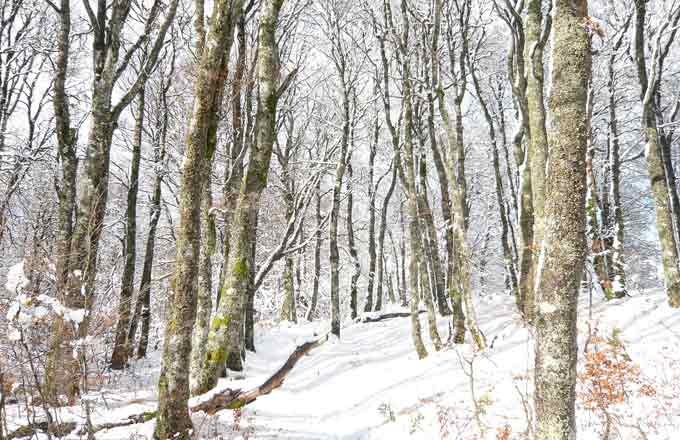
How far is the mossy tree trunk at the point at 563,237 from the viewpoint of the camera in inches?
101

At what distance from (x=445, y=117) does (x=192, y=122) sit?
5310 mm

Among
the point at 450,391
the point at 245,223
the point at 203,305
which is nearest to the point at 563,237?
the point at 450,391

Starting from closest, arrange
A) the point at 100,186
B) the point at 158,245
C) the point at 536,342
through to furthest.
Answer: the point at 536,342 < the point at 100,186 < the point at 158,245

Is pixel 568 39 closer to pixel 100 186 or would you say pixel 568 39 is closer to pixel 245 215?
pixel 245 215

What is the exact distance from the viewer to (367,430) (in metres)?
5.57

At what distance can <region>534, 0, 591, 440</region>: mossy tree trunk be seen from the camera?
8.45ft

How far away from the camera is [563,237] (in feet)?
8.60

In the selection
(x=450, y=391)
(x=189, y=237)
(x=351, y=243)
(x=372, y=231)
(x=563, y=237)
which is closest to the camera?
(x=563, y=237)

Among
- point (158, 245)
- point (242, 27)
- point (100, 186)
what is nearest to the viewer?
point (100, 186)

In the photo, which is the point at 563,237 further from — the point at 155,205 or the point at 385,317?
the point at 385,317

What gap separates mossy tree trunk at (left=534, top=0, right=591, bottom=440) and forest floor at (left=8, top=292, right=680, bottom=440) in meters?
0.47

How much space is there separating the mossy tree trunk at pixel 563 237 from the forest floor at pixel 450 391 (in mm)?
471

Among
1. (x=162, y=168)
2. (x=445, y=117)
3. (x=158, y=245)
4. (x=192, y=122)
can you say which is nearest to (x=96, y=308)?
(x=192, y=122)

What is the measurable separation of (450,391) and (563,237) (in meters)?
4.17
